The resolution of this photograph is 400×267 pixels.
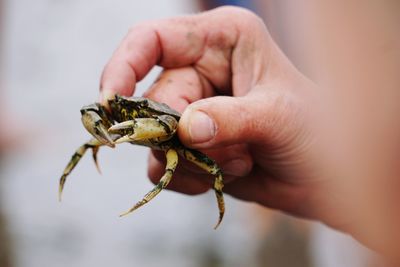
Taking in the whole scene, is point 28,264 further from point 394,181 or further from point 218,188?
point 394,181

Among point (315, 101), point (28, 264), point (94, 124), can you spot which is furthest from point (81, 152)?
point (28, 264)

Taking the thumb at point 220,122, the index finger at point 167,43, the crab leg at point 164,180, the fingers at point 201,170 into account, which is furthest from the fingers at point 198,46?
the crab leg at point 164,180

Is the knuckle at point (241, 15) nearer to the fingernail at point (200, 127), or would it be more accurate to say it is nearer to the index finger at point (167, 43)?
the index finger at point (167, 43)

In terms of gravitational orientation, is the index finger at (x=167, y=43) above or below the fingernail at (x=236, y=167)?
above

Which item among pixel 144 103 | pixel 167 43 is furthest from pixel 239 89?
pixel 144 103

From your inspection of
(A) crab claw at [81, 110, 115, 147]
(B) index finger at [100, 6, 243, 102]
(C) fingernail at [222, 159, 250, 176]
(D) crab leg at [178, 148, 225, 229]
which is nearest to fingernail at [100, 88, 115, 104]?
(B) index finger at [100, 6, 243, 102]

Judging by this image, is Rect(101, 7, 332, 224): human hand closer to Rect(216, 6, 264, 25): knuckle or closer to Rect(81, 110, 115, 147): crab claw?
Rect(216, 6, 264, 25): knuckle
